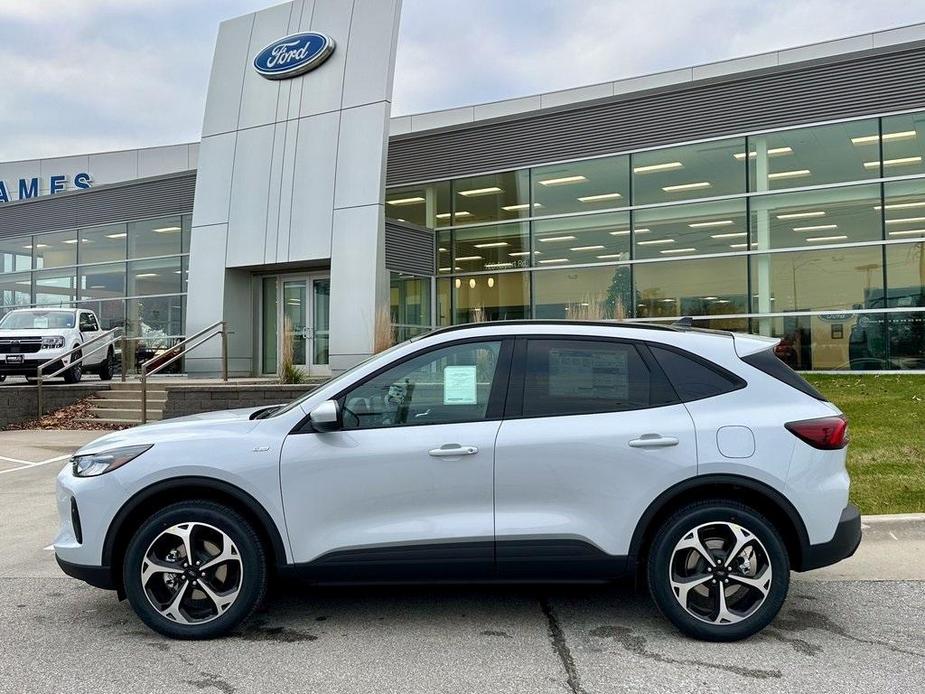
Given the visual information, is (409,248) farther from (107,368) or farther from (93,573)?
(93,573)

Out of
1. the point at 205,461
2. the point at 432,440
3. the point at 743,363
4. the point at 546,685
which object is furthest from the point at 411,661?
the point at 743,363

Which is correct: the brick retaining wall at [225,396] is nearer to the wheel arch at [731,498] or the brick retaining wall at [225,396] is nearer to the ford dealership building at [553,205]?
the ford dealership building at [553,205]

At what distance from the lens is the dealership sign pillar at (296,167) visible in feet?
55.0

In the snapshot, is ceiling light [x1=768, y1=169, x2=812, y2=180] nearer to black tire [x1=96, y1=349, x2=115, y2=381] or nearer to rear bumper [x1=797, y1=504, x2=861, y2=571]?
rear bumper [x1=797, y1=504, x2=861, y2=571]

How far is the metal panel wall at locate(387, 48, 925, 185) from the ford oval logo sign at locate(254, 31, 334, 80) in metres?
4.12

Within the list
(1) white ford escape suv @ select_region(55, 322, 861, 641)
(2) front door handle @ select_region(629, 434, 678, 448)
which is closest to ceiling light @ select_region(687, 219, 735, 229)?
(1) white ford escape suv @ select_region(55, 322, 861, 641)

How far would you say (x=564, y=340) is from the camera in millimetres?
4266

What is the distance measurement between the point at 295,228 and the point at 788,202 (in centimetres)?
1147

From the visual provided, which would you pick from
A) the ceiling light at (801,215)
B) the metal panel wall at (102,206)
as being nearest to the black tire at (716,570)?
the ceiling light at (801,215)

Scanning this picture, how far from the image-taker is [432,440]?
13.1 feet

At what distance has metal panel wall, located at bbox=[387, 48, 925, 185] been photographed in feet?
51.9

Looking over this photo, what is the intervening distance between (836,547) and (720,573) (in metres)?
0.64

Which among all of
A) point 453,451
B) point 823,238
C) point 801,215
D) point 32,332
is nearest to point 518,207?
point 801,215

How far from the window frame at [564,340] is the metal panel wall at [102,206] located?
2095 centimetres
